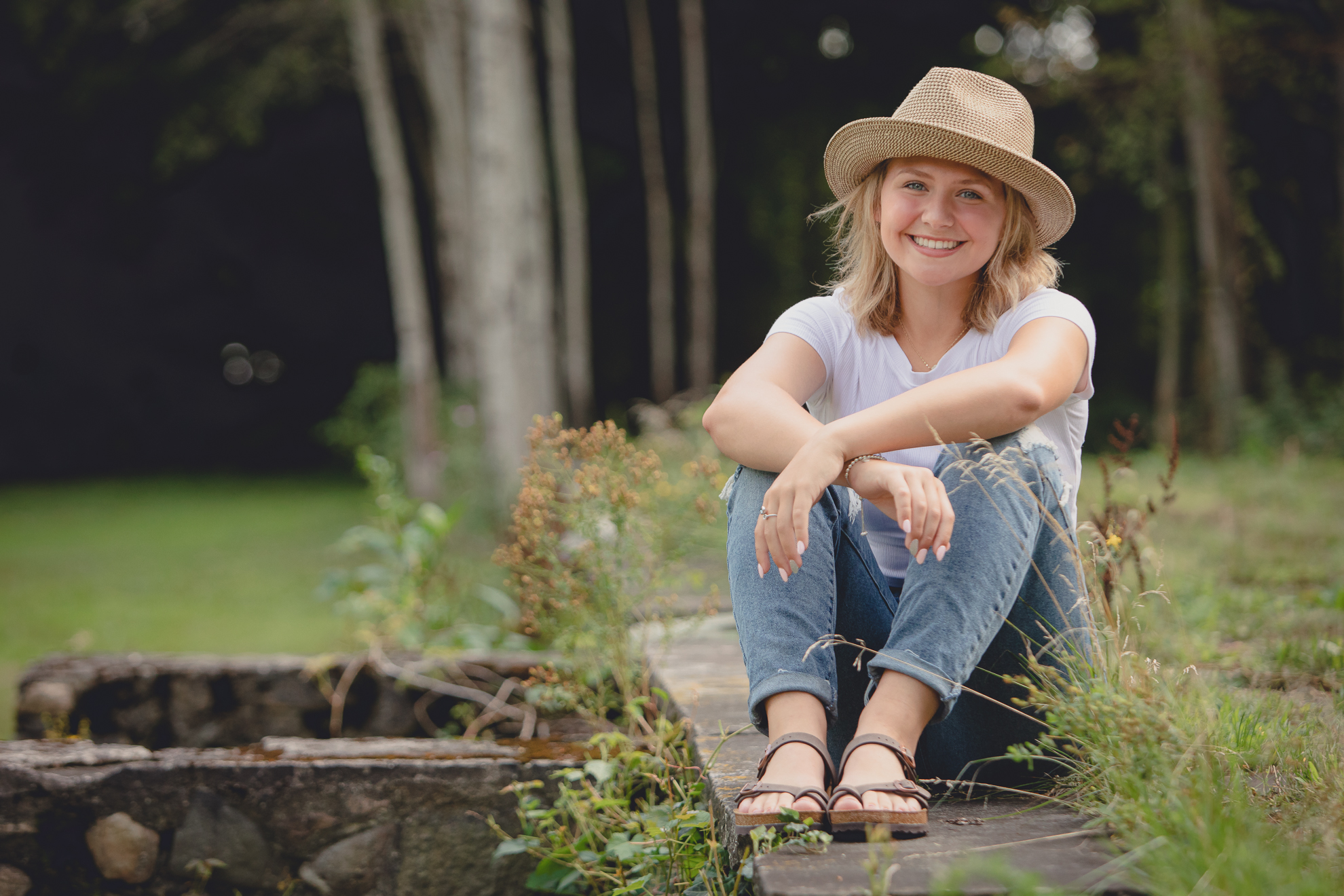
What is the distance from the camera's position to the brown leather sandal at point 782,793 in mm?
1521

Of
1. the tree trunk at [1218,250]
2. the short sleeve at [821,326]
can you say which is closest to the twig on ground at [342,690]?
the short sleeve at [821,326]

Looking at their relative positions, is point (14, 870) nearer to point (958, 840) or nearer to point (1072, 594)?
point (958, 840)

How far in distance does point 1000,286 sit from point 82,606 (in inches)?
250

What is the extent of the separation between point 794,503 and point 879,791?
447 mm

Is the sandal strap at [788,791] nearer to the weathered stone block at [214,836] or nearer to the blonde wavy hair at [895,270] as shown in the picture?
the blonde wavy hair at [895,270]

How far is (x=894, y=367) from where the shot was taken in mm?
2059

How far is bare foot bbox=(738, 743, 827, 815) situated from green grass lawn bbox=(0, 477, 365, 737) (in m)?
3.53

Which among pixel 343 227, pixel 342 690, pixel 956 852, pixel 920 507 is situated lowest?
pixel 342 690

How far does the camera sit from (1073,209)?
2.04 m

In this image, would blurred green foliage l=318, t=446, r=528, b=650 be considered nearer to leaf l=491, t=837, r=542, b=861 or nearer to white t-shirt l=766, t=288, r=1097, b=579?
leaf l=491, t=837, r=542, b=861

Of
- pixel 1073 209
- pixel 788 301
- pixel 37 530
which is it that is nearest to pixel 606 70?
pixel 788 301

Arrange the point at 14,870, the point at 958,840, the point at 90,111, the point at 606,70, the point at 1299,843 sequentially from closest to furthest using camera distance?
the point at 1299,843 → the point at 958,840 → the point at 14,870 → the point at 90,111 → the point at 606,70

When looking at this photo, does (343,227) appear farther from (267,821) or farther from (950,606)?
(950,606)

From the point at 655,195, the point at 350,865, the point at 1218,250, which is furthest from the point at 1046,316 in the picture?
the point at 655,195
